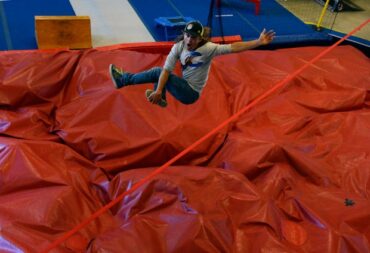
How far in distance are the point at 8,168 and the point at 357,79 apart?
128 inches

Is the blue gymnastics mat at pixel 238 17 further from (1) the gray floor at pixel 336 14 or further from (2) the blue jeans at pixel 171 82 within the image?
(2) the blue jeans at pixel 171 82

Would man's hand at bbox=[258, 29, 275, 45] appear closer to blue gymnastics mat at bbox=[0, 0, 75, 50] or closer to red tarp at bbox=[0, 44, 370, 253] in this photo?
red tarp at bbox=[0, 44, 370, 253]

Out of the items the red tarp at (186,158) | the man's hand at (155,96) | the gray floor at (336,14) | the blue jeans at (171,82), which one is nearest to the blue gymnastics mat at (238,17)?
the gray floor at (336,14)

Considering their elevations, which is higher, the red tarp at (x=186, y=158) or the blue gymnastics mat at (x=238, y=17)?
the blue gymnastics mat at (x=238, y=17)

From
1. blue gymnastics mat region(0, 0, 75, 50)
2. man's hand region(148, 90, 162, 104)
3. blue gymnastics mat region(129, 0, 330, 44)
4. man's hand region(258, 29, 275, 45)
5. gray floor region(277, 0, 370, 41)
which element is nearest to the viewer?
man's hand region(258, 29, 275, 45)

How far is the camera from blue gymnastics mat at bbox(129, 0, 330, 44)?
4.91 meters

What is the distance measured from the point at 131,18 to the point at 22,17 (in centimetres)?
136

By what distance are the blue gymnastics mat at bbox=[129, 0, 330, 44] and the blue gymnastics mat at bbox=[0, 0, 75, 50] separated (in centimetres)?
106

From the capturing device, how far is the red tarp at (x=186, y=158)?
7.97ft

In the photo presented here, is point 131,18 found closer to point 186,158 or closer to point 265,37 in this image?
point 186,158

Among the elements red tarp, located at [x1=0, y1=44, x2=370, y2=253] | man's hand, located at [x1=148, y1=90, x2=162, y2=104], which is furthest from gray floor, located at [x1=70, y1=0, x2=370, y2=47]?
man's hand, located at [x1=148, y1=90, x2=162, y2=104]

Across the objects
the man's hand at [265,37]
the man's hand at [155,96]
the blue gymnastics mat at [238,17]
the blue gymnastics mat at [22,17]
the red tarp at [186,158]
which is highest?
the man's hand at [265,37]

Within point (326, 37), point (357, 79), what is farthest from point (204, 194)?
point (326, 37)

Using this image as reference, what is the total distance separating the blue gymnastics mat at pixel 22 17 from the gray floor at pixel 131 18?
253 mm
